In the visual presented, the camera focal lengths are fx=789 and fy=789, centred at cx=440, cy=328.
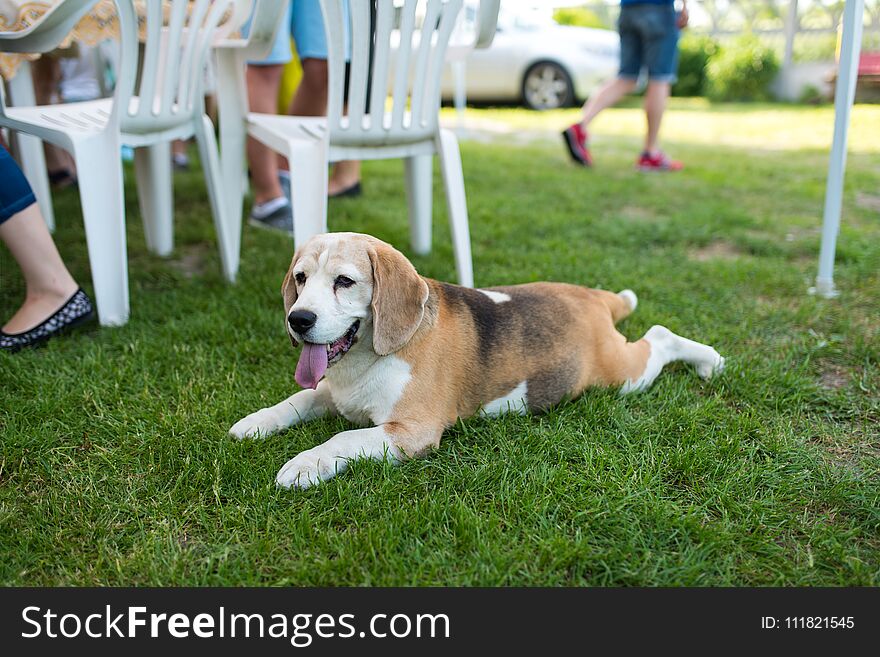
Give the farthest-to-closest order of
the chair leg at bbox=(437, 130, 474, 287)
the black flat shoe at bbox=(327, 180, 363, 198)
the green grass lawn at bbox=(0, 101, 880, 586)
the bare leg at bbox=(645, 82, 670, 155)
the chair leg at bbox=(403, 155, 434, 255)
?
the bare leg at bbox=(645, 82, 670, 155) → the black flat shoe at bbox=(327, 180, 363, 198) → the chair leg at bbox=(403, 155, 434, 255) → the chair leg at bbox=(437, 130, 474, 287) → the green grass lawn at bbox=(0, 101, 880, 586)

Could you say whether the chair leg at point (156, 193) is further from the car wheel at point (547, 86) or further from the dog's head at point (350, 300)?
the car wheel at point (547, 86)

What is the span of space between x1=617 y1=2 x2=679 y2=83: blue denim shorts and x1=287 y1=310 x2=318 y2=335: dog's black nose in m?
5.81

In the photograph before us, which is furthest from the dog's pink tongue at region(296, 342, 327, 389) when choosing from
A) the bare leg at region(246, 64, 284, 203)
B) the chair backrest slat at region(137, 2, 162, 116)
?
the bare leg at region(246, 64, 284, 203)

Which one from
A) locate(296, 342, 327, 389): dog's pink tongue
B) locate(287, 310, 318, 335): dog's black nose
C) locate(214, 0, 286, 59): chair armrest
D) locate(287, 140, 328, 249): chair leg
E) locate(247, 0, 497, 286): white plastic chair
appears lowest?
locate(296, 342, 327, 389): dog's pink tongue

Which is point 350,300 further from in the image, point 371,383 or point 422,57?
point 422,57

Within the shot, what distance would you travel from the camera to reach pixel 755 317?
3.75 m

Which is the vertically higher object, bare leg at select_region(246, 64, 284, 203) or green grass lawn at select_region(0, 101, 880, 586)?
bare leg at select_region(246, 64, 284, 203)

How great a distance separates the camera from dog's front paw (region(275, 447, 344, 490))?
7.56 ft

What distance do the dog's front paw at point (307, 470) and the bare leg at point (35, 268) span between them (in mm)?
1689

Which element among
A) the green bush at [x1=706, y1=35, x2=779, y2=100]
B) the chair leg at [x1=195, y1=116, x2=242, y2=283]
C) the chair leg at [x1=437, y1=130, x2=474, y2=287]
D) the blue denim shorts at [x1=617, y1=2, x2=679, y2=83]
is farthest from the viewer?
the green bush at [x1=706, y1=35, x2=779, y2=100]

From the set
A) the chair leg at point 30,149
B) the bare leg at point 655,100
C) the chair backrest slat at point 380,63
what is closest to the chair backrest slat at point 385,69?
the chair backrest slat at point 380,63

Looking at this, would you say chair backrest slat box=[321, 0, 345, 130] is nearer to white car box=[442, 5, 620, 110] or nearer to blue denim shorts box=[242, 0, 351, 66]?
blue denim shorts box=[242, 0, 351, 66]

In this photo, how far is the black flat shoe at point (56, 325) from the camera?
3.31m

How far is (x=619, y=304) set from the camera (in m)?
3.36
